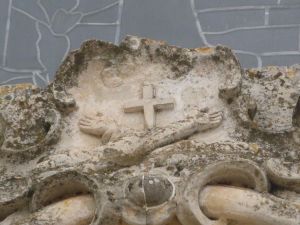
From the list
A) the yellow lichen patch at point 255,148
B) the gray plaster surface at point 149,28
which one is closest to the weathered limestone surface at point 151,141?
the yellow lichen patch at point 255,148

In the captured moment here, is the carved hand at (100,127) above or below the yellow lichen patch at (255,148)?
above

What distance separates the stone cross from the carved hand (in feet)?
0.25

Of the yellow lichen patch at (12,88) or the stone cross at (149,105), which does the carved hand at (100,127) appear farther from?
the yellow lichen patch at (12,88)

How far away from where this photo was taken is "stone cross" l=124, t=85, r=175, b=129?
418cm

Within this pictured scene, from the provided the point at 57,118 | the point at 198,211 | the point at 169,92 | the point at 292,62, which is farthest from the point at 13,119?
the point at 292,62

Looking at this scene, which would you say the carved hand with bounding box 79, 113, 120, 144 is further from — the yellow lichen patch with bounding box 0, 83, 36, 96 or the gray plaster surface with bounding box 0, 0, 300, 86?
the gray plaster surface with bounding box 0, 0, 300, 86

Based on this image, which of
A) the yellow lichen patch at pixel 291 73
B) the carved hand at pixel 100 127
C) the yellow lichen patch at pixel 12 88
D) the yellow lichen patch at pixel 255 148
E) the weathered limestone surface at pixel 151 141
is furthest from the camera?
the yellow lichen patch at pixel 12 88

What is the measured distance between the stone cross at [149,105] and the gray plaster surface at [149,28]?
91cm

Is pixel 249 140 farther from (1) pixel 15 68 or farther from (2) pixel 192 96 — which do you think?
(1) pixel 15 68

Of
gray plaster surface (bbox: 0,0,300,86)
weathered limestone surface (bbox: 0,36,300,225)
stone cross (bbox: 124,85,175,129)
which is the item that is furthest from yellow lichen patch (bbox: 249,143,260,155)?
gray plaster surface (bbox: 0,0,300,86)

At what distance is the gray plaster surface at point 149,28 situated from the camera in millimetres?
5125

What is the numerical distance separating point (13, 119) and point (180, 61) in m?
0.51

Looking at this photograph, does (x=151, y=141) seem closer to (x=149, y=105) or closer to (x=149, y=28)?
(x=149, y=105)

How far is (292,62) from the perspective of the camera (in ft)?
16.6
